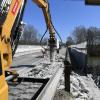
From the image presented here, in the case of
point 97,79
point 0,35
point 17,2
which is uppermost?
point 17,2

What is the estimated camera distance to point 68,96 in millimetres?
10883

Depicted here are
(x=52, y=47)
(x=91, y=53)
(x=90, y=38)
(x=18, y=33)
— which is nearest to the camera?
(x=18, y=33)

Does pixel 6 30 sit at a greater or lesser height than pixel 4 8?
lesser

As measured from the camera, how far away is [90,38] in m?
29.9

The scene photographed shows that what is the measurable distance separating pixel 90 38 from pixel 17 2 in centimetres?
2474

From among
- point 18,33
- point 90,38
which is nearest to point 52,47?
point 90,38

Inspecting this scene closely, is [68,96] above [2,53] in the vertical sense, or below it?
below

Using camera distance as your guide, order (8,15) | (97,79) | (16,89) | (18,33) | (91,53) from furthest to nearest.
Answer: (91,53) → (97,79) → (16,89) → (18,33) → (8,15)

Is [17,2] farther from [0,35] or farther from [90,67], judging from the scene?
[90,67]

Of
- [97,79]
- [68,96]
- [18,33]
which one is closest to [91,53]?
[97,79]

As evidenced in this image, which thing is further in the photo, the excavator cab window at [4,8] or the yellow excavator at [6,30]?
the excavator cab window at [4,8]

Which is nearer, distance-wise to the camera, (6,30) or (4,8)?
(4,8)

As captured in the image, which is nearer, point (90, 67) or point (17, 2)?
point (17, 2)

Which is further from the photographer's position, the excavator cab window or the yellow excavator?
the excavator cab window
